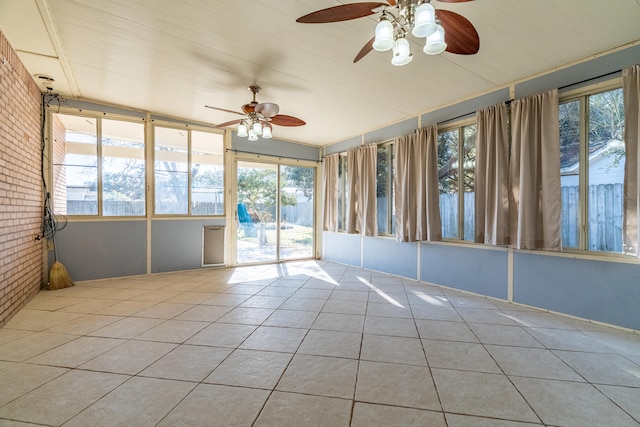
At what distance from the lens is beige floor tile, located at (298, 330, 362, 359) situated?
2.17 meters

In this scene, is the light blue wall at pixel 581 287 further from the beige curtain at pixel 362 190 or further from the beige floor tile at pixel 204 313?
the beige floor tile at pixel 204 313

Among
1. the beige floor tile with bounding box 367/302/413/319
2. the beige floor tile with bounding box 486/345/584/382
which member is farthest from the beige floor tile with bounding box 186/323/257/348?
the beige floor tile with bounding box 486/345/584/382

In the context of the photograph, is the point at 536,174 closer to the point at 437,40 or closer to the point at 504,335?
the point at 504,335

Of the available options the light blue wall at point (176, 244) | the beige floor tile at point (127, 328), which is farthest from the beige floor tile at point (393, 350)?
the light blue wall at point (176, 244)

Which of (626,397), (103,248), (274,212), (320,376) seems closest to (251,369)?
(320,376)

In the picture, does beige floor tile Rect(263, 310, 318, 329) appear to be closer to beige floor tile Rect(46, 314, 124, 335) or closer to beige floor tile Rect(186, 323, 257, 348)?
beige floor tile Rect(186, 323, 257, 348)

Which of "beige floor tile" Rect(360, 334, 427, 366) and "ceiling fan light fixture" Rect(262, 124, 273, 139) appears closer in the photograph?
"beige floor tile" Rect(360, 334, 427, 366)

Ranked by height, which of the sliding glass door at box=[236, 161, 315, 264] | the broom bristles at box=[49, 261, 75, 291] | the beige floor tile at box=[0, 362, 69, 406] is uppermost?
the sliding glass door at box=[236, 161, 315, 264]

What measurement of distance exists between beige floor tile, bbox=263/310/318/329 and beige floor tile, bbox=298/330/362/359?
213 mm

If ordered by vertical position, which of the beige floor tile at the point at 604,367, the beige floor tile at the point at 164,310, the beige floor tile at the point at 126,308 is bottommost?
the beige floor tile at the point at 604,367

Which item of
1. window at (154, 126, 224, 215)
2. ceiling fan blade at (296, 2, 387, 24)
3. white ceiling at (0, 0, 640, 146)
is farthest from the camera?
window at (154, 126, 224, 215)

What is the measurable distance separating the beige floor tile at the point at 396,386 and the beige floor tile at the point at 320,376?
0.23 ft

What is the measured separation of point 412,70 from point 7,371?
444cm

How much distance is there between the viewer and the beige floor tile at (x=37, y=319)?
8.49 ft
